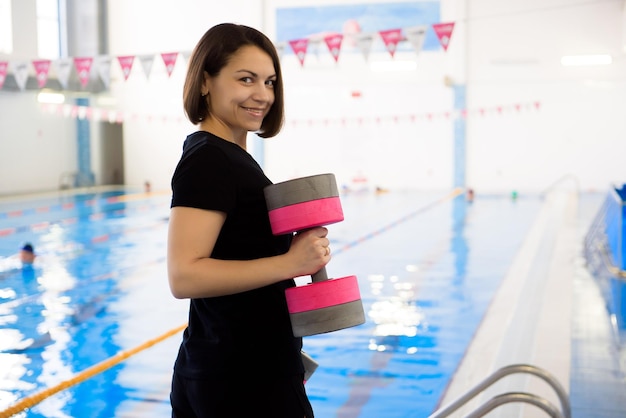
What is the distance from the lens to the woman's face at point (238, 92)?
1.51 m

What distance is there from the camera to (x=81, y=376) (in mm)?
4766

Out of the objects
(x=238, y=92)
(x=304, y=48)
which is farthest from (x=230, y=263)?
(x=304, y=48)

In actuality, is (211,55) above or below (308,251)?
above

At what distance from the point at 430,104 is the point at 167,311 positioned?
16.3 m

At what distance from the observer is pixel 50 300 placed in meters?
7.21

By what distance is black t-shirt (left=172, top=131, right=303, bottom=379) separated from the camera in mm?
1378

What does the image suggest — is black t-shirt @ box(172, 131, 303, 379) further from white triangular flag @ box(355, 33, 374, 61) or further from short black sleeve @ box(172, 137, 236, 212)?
white triangular flag @ box(355, 33, 374, 61)

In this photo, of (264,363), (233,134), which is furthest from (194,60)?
(264,363)

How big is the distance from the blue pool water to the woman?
284 cm

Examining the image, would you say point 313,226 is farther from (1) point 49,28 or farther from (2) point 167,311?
(1) point 49,28

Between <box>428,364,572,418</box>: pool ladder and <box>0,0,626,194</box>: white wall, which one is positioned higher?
<box>0,0,626,194</box>: white wall

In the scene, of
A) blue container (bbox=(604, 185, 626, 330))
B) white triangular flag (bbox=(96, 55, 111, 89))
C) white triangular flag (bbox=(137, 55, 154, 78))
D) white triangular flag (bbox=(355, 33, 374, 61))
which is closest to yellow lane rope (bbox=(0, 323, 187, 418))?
blue container (bbox=(604, 185, 626, 330))

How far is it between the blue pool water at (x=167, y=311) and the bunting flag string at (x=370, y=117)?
7679 millimetres

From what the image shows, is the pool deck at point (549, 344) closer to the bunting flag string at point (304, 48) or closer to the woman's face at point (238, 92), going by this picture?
the woman's face at point (238, 92)
